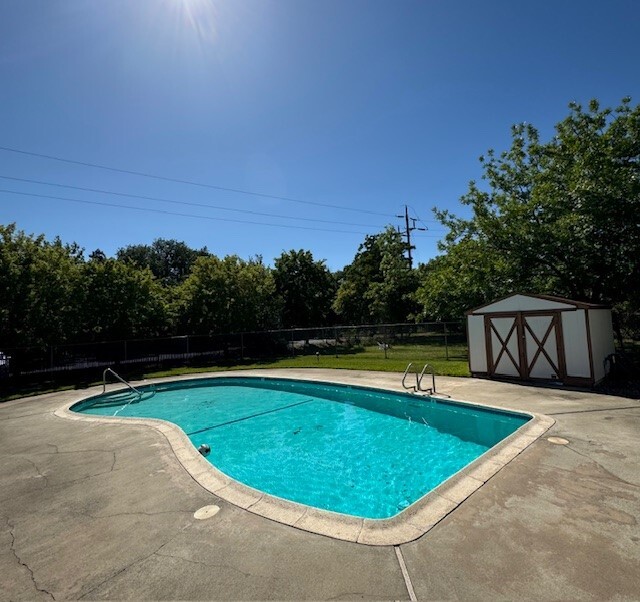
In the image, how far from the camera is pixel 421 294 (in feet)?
68.4

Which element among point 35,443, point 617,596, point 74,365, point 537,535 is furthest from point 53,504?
point 74,365

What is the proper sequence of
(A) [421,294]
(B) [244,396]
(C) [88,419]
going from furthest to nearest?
(A) [421,294], (B) [244,396], (C) [88,419]

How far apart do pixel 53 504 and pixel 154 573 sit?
2522 mm

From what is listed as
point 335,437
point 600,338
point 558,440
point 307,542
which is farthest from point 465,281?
point 307,542

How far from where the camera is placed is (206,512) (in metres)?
4.07

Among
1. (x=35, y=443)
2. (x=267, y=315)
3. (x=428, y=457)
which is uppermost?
(x=267, y=315)

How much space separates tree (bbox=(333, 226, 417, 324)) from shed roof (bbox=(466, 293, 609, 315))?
16763 mm

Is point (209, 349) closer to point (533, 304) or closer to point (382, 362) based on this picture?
point (382, 362)

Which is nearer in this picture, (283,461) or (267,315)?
(283,461)

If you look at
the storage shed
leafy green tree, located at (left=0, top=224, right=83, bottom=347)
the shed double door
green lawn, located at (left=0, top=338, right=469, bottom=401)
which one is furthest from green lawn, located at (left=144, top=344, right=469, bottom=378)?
leafy green tree, located at (left=0, top=224, right=83, bottom=347)

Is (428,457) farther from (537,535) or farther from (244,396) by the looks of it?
(244,396)

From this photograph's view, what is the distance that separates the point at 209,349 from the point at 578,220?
19512 millimetres

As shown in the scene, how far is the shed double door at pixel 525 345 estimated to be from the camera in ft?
33.9

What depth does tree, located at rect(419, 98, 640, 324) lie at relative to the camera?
12.4 metres
